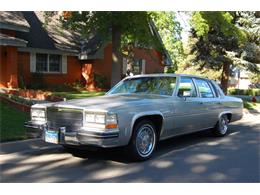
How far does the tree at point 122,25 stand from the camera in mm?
12954

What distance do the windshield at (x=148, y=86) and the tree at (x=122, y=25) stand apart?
438cm

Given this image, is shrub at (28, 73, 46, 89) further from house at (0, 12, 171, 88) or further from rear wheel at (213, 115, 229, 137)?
rear wheel at (213, 115, 229, 137)

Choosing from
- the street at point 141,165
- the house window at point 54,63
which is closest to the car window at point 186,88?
the street at point 141,165

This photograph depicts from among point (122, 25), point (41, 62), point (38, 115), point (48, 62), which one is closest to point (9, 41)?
point (41, 62)

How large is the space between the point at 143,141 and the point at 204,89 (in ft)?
9.71

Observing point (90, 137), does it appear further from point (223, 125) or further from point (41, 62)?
point (41, 62)

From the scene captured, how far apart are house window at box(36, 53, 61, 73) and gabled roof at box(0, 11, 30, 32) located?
3137 mm

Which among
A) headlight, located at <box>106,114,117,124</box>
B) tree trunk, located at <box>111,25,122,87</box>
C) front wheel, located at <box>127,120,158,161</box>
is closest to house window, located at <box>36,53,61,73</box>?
tree trunk, located at <box>111,25,122,87</box>

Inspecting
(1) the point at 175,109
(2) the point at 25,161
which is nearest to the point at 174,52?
(1) the point at 175,109

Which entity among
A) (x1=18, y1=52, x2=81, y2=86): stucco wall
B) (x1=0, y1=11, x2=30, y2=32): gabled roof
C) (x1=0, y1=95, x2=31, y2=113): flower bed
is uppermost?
(x1=0, y1=11, x2=30, y2=32): gabled roof

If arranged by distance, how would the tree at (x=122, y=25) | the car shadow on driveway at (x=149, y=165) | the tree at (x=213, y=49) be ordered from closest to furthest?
1. the car shadow on driveway at (x=149, y=165)
2. the tree at (x=122, y=25)
3. the tree at (x=213, y=49)

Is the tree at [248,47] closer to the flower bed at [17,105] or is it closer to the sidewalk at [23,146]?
the flower bed at [17,105]

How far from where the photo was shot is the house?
19281mm

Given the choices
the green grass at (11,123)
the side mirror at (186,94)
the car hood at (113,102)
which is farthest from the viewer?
the green grass at (11,123)
